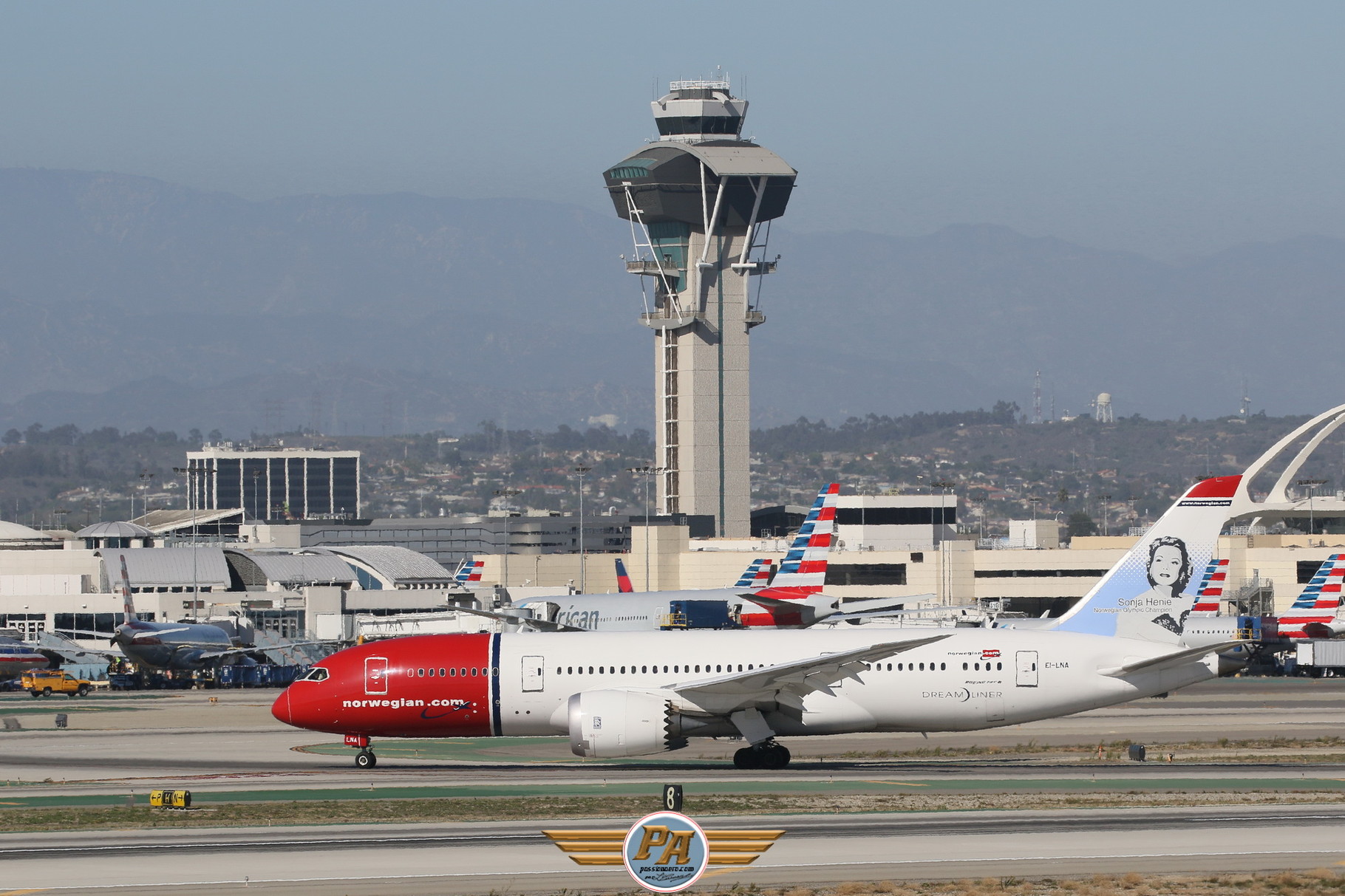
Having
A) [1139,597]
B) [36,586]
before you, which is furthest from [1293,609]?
[36,586]

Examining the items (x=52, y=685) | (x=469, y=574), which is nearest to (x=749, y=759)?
(x=52, y=685)

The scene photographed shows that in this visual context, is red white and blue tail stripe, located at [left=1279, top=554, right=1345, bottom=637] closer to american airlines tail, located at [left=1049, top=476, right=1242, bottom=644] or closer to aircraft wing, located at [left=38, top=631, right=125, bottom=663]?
american airlines tail, located at [left=1049, top=476, right=1242, bottom=644]

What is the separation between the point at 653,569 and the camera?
184875 mm

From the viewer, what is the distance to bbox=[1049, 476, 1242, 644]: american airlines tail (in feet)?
158

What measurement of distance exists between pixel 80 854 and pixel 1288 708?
50.8 m

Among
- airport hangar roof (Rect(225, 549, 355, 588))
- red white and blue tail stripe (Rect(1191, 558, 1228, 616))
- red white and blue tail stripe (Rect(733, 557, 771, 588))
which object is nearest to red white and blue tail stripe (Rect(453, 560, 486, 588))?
airport hangar roof (Rect(225, 549, 355, 588))

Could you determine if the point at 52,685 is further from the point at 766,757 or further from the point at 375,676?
the point at 766,757

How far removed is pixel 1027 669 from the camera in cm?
4588

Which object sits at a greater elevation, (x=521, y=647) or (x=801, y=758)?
(x=521, y=647)

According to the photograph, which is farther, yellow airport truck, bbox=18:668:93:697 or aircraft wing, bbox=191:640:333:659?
aircraft wing, bbox=191:640:333:659

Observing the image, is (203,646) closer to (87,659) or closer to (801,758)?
(87,659)

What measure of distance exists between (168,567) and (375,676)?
126m

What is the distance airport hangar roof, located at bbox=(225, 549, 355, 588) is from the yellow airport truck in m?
69.9

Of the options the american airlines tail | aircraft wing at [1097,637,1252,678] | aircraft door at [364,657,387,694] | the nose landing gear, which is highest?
the american airlines tail
